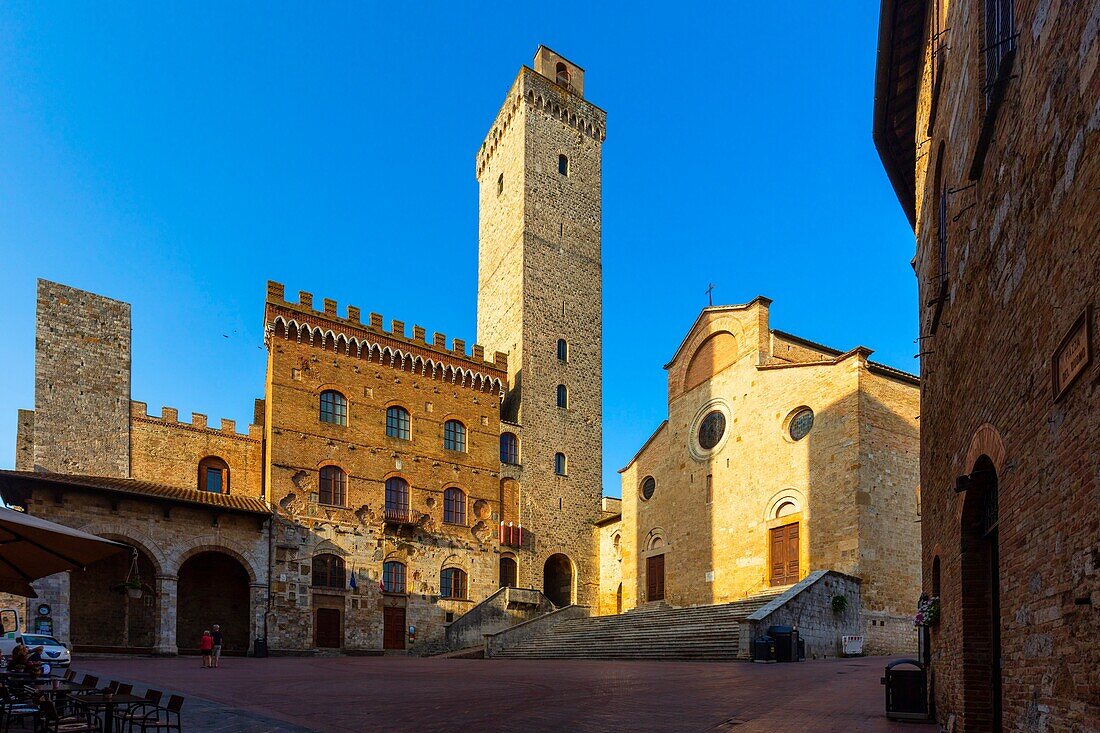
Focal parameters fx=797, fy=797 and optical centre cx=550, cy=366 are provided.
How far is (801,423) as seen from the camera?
89.2 feet

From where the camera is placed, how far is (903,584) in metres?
24.5

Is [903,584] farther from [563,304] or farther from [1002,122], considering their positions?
[1002,122]

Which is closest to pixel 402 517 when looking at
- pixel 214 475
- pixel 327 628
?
pixel 327 628

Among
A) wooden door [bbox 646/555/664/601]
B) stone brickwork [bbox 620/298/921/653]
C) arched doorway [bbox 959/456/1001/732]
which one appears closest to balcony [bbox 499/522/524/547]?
stone brickwork [bbox 620/298/921/653]

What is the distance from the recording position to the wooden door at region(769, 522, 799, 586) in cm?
2628

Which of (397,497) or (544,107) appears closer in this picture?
(397,497)

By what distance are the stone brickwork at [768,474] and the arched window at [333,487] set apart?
12.0m

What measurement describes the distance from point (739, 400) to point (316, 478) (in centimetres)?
1617

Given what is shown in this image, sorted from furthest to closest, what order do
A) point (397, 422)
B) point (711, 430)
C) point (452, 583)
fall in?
point (397, 422), point (452, 583), point (711, 430)

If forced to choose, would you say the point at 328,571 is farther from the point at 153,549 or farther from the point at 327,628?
the point at 153,549

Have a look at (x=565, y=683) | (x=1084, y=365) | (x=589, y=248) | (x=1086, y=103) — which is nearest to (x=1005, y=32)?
(x=1086, y=103)

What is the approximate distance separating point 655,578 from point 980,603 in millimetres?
26244

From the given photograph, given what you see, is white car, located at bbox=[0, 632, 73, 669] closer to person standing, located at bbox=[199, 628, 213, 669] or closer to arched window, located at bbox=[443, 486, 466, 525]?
person standing, located at bbox=[199, 628, 213, 669]

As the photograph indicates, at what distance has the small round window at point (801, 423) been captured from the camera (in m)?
26.8
